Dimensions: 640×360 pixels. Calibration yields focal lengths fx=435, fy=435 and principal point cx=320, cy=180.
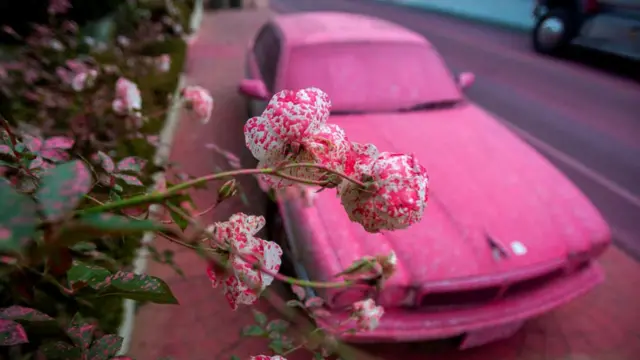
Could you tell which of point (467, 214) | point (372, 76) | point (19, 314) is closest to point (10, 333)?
point (19, 314)

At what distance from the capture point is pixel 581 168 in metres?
3.94

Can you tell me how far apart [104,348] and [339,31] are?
89.8 inches

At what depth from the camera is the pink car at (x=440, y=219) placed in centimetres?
161

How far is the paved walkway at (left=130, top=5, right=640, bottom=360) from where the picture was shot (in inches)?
55.3

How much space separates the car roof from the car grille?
151 cm

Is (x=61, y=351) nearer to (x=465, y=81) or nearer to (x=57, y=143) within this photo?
(x=57, y=143)

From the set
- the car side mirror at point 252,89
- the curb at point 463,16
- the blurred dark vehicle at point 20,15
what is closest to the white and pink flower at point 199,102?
the car side mirror at point 252,89

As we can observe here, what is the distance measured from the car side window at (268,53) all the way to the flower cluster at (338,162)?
1802mm

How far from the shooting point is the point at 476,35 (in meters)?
9.43

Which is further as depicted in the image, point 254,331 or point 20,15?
point 20,15

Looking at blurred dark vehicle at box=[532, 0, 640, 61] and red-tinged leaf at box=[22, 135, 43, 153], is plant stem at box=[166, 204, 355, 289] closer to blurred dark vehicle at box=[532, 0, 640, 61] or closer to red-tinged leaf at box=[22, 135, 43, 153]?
red-tinged leaf at box=[22, 135, 43, 153]

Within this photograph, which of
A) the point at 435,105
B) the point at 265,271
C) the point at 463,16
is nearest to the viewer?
the point at 265,271

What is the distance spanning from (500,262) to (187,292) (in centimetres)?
119

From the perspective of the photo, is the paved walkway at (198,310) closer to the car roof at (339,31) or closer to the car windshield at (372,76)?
the car windshield at (372,76)
